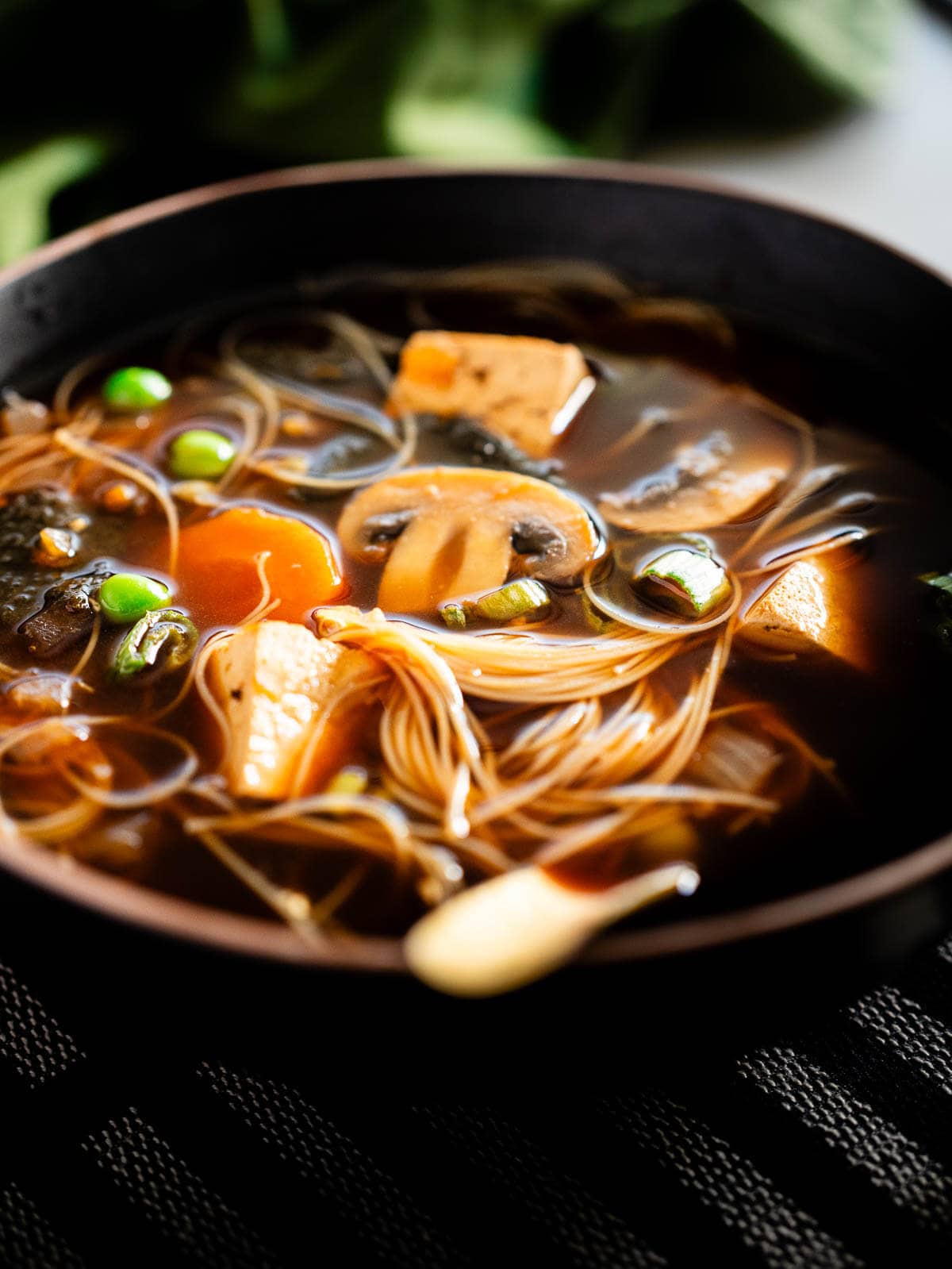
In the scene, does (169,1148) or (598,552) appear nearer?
(169,1148)

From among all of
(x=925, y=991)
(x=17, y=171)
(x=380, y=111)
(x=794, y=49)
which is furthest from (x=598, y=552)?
(x=794, y=49)

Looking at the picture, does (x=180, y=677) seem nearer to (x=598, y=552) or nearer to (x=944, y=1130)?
(x=598, y=552)

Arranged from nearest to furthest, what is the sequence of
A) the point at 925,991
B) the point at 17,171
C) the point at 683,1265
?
the point at 683,1265 < the point at 925,991 < the point at 17,171

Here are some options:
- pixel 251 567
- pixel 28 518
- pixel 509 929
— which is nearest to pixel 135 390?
pixel 28 518

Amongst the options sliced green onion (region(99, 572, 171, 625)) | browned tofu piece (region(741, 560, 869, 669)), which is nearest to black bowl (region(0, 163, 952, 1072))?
browned tofu piece (region(741, 560, 869, 669))

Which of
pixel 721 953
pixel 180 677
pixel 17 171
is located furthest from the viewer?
pixel 17 171

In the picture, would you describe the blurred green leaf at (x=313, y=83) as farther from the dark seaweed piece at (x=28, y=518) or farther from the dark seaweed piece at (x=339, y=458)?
the dark seaweed piece at (x=339, y=458)

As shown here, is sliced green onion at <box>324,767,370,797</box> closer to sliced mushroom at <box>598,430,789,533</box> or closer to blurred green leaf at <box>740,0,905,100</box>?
sliced mushroom at <box>598,430,789,533</box>
